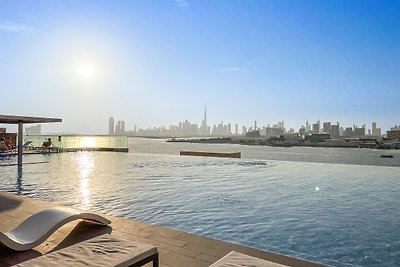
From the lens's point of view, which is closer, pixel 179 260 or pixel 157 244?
pixel 179 260

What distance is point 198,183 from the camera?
40.5 ft

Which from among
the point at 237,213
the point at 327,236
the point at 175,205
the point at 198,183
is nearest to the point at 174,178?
the point at 198,183

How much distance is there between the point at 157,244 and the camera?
4664mm

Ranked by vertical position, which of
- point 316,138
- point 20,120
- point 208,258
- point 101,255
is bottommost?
point 208,258

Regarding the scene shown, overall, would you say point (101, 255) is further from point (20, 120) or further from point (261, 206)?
point (20, 120)

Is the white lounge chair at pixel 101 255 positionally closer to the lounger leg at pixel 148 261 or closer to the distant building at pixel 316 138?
the lounger leg at pixel 148 261

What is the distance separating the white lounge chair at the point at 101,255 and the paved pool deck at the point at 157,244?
857 millimetres

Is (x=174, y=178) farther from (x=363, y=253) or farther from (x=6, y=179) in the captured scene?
(x=363, y=253)

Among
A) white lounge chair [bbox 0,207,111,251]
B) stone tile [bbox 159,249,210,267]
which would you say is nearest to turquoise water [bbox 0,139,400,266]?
stone tile [bbox 159,249,210,267]

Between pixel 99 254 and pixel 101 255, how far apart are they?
1.0 inches

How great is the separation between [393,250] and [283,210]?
9.58ft

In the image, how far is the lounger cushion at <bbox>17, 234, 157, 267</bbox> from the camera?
9.26 ft

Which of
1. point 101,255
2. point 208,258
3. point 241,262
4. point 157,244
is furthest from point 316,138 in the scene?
point 101,255

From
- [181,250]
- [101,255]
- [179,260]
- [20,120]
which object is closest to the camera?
[101,255]
